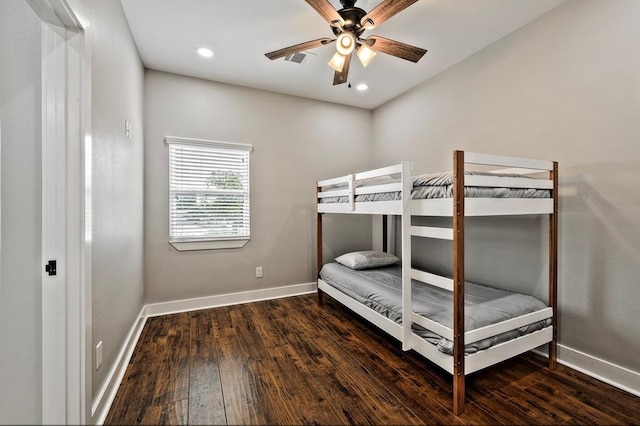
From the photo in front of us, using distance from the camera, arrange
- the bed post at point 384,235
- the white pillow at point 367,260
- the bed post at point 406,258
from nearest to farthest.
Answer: the bed post at point 406,258 < the white pillow at point 367,260 < the bed post at point 384,235

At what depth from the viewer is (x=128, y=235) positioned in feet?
7.38

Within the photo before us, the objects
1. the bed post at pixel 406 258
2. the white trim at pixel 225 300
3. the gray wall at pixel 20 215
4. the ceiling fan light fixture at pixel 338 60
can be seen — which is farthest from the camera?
the white trim at pixel 225 300

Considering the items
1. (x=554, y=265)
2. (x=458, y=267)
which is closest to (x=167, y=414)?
(x=458, y=267)

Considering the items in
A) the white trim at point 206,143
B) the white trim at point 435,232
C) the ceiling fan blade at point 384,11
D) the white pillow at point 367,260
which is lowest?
the white pillow at point 367,260

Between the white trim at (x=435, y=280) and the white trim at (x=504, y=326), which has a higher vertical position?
the white trim at (x=435, y=280)

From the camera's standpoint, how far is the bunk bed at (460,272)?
163 centimetres

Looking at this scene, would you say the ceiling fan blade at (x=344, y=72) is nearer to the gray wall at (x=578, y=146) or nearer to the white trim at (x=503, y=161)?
the white trim at (x=503, y=161)

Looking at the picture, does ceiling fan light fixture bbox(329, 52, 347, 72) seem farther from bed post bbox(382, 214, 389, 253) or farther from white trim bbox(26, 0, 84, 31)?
bed post bbox(382, 214, 389, 253)

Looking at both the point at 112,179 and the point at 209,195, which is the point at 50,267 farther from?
the point at 209,195

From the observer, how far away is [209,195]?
3.29m

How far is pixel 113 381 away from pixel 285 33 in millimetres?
2838

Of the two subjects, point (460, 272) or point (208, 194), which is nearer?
point (460, 272)

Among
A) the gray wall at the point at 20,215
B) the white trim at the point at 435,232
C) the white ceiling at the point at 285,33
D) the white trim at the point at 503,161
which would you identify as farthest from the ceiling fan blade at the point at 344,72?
the gray wall at the point at 20,215

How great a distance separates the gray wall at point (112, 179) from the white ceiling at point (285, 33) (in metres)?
0.30
